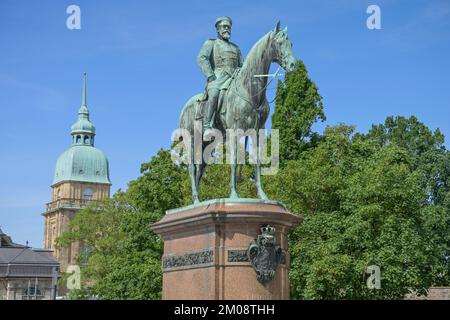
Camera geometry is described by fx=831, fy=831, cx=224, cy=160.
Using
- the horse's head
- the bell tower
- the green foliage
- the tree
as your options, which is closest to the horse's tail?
the horse's head

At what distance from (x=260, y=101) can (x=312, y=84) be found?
32398mm

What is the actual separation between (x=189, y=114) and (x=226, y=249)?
394 centimetres

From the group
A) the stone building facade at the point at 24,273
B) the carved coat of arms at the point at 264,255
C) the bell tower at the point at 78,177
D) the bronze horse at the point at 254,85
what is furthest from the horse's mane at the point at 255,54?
the bell tower at the point at 78,177

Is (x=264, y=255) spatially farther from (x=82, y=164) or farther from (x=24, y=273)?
(x=82, y=164)

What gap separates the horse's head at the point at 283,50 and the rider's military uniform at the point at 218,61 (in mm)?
1323

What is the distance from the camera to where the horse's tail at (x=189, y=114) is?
60.9 feet

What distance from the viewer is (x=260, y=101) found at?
1764 cm

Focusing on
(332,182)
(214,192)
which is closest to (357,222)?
(332,182)

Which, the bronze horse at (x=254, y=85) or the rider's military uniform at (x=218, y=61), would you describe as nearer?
the bronze horse at (x=254, y=85)

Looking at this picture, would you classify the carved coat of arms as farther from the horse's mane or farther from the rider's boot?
the horse's mane

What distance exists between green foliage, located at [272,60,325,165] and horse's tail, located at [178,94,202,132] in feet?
89.9

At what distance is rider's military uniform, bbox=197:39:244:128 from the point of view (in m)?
18.0

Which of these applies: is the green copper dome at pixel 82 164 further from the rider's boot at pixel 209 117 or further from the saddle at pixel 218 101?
the rider's boot at pixel 209 117

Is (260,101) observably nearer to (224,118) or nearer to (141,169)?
(224,118)
